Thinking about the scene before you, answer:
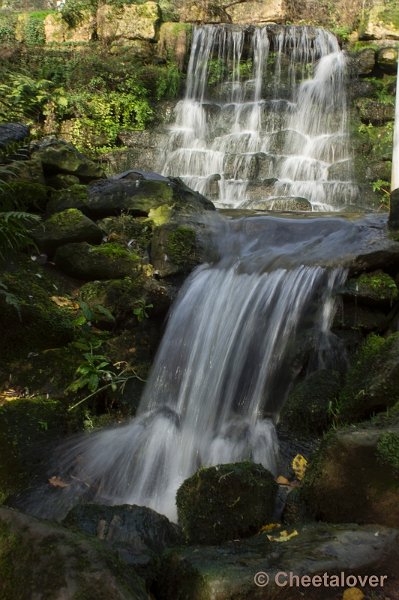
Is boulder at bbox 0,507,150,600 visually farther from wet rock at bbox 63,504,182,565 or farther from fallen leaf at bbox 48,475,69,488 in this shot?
fallen leaf at bbox 48,475,69,488

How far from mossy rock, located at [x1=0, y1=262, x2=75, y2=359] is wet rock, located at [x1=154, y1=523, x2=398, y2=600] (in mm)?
2636

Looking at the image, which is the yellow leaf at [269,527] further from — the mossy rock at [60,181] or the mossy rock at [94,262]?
the mossy rock at [60,181]

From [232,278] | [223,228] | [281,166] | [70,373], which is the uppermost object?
[281,166]

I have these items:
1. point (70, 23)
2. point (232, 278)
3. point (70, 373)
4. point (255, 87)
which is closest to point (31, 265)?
point (70, 373)

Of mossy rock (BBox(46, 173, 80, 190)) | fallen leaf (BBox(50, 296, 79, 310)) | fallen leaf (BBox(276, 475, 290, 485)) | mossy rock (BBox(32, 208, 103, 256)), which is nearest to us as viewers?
fallen leaf (BBox(276, 475, 290, 485))

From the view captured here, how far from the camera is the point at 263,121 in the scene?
1355 cm

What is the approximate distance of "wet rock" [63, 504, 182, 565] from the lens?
9.25ft

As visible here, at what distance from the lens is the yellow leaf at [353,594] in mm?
2266

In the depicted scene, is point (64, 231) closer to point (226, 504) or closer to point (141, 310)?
point (141, 310)

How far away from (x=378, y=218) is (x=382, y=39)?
11278 mm

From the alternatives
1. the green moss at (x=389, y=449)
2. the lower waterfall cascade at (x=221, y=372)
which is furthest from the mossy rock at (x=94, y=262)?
→ the green moss at (x=389, y=449)

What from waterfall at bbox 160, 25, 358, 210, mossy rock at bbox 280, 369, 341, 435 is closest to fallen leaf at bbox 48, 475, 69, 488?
mossy rock at bbox 280, 369, 341, 435

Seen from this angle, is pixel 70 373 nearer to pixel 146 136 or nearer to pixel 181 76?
pixel 146 136

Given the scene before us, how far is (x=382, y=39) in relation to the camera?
15570mm
